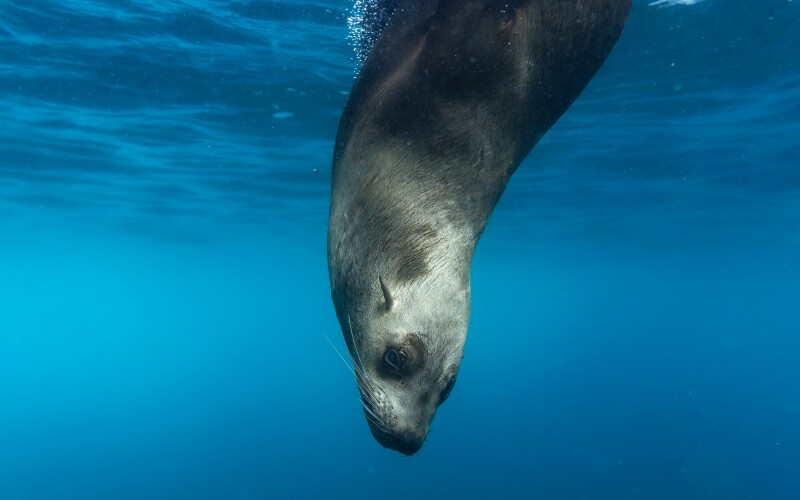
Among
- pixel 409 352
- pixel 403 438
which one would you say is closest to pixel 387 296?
pixel 409 352

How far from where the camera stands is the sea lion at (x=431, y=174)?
2.54 meters

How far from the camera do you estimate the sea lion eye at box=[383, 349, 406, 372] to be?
2.50m

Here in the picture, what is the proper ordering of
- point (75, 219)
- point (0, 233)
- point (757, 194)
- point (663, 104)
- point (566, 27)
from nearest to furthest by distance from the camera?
point (566, 27) → point (663, 104) → point (757, 194) → point (75, 219) → point (0, 233)

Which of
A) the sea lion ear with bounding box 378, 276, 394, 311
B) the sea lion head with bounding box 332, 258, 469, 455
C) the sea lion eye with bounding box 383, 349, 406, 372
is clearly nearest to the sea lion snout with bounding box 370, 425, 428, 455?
the sea lion head with bounding box 332, 258, 469, 455

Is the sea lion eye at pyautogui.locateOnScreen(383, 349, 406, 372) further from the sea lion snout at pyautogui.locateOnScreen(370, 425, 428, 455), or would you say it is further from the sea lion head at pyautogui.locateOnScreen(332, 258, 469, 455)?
the sea lion snout at pyautogui.locateOnScreen(370, 425, 428, 455)

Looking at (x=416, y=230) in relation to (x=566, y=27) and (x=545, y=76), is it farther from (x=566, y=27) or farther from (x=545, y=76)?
(x=566, y=27)

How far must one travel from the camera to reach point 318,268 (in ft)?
158

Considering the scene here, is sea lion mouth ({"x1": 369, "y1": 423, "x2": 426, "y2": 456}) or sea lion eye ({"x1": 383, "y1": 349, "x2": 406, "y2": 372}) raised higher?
sea lion eye ({"x1": 383, "y1": 349, "x2": 406, "y2": 372})

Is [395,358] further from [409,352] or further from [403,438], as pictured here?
[403,438]

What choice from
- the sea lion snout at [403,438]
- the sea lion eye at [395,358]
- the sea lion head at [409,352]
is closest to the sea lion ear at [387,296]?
the sea lion head at [409,352]

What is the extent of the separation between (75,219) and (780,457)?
4629cm

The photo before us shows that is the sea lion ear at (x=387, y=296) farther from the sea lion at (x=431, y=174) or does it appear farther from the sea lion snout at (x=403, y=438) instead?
Result: the sea lion snout at (x=403, y=438)

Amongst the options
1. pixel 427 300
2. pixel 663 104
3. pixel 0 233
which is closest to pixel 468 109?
pixel 427 300

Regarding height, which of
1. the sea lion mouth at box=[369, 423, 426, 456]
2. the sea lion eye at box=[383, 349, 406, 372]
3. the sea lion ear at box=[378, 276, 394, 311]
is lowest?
the sea lion mouth at box=[369, 423, 426, 456]
